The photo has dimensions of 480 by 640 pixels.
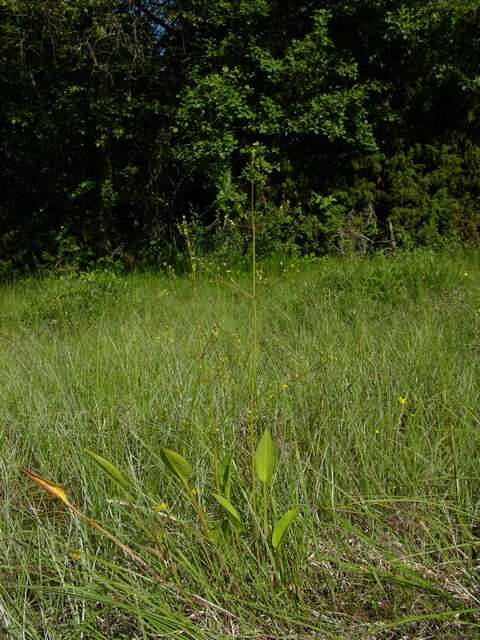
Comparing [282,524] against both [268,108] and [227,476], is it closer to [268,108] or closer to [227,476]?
[227,476]

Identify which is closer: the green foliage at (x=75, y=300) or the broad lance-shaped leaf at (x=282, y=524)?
the broad lance-shaped leaf at (x=282, y=524)

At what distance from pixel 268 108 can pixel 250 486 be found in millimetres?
6380

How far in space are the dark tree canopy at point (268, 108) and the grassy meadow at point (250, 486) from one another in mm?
4167

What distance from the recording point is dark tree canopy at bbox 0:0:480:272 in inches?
286

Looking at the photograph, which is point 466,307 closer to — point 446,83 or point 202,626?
point 202,626

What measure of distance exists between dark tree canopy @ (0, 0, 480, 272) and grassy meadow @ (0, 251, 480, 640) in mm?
4167

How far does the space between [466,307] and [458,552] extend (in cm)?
248

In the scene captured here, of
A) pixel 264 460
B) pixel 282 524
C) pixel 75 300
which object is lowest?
pixel 75 300

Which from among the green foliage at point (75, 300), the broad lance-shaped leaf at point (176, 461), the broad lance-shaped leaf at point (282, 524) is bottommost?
the green foliage at point (75, 300)

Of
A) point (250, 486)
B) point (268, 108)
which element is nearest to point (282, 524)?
point (250, 486)

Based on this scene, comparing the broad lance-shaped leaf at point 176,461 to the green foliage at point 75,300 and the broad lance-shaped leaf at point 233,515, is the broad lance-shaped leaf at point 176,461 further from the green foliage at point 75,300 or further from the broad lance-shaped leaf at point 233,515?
the green foliage at point 75,300

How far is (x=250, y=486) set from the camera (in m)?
1.81

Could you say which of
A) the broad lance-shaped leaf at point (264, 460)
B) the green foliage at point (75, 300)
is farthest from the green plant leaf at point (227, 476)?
the green foliage at point (75, 300)

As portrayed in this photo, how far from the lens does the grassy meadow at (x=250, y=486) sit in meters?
1.45
